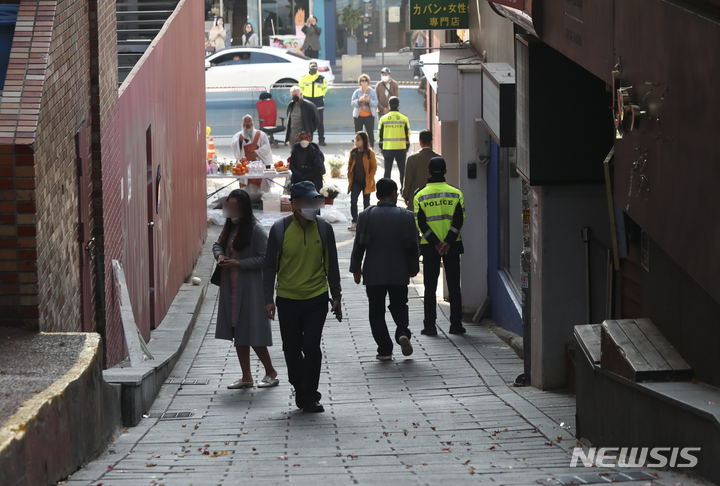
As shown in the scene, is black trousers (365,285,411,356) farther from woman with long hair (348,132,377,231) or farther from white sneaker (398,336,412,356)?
woman with long hair (348,132,377,231)

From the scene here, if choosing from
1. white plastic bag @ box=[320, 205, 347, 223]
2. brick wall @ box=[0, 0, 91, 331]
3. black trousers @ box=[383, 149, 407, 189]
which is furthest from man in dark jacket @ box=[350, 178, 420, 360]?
black trousers @ box=[383, 149, 407, 189]

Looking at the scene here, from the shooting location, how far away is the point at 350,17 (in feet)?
133

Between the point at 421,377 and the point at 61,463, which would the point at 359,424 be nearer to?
the point at 421,377

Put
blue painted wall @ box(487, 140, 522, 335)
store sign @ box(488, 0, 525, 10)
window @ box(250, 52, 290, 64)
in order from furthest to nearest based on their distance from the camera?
window @ box(250, 52, 290, 64), blue painted wall @ box(487, 140, 522, 335), store sign @ box(488, 0, 525, 10)

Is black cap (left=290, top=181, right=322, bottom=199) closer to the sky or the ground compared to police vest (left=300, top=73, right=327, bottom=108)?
closer to the ground

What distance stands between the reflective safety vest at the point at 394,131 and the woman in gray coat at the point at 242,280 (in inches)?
425

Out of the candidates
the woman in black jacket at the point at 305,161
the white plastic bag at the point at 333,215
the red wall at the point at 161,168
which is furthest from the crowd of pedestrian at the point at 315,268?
the white plastic bag at the point at 333,215

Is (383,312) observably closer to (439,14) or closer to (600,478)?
(439,14)

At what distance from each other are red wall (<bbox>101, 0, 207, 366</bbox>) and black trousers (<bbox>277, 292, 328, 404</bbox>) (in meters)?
1.77

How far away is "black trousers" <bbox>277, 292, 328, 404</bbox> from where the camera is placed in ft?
24.4

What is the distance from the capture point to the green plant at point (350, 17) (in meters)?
40.3

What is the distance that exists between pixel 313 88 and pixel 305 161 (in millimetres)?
9673

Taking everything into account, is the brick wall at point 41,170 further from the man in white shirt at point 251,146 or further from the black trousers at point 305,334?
the man in white shirt at point 251,146

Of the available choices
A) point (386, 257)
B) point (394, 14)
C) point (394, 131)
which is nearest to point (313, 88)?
point (394, 131)
